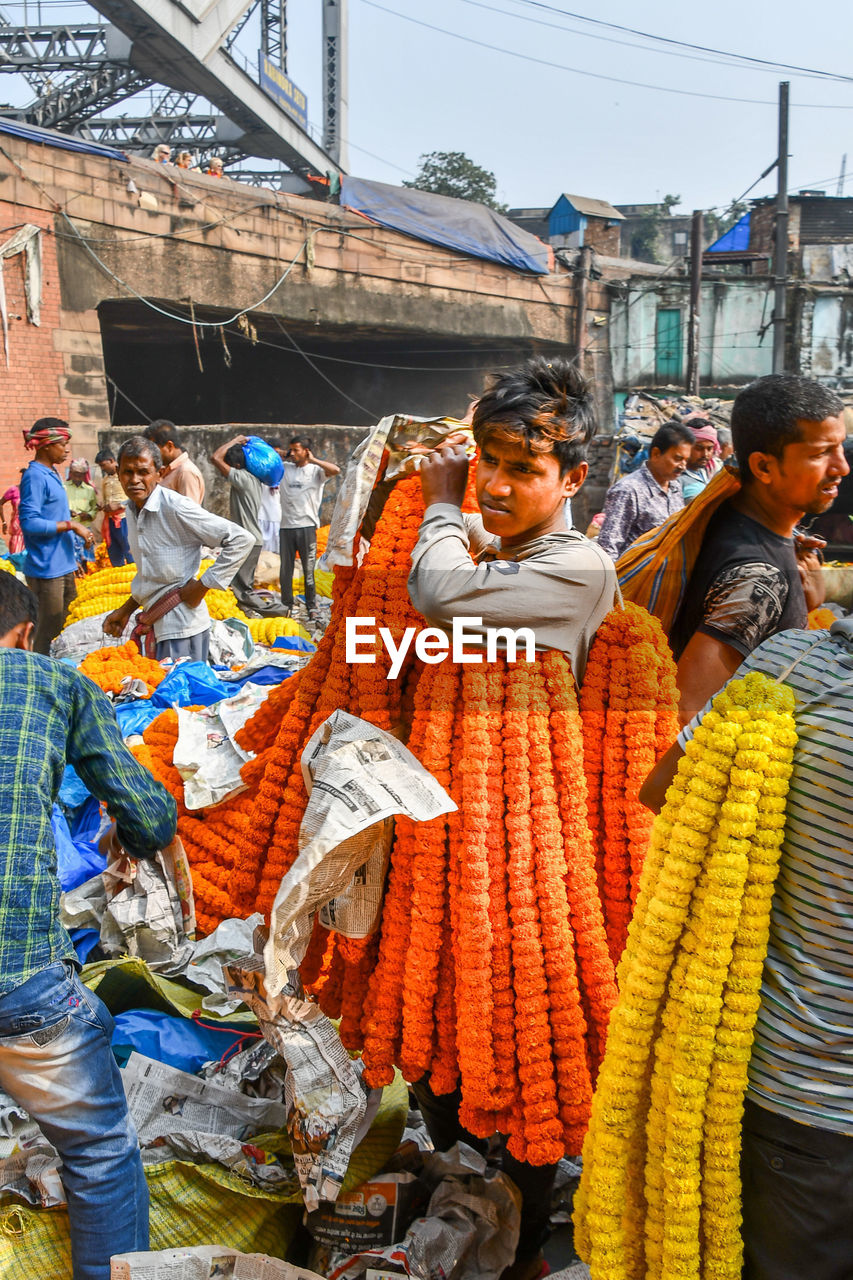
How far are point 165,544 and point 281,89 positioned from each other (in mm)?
25094

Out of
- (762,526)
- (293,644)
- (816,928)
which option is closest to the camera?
(816,928)

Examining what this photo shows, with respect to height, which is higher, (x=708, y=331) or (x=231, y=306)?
(x=708, y=331)

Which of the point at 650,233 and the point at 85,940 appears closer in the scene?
the point at 85,940

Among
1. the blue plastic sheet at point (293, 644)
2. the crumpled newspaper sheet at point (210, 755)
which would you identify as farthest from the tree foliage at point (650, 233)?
the crumpled newspaper sheet at point (210, 755)

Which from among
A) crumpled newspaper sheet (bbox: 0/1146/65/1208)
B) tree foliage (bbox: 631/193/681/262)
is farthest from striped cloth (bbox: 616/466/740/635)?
tree foliage (bbox: 631/193/681/262)

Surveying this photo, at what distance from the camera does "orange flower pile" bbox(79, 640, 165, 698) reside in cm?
477

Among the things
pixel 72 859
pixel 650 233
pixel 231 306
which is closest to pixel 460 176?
pixel 650 233

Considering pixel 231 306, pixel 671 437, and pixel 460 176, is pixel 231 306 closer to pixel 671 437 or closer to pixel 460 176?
pixel 671 437

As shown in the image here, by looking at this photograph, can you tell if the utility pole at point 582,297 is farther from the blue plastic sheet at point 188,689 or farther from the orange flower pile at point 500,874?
the orange flower pile at point 500,874

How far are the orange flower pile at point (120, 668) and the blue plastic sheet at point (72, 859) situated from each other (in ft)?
5.52

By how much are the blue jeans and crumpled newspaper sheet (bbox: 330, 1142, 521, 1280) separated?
1.44 feet

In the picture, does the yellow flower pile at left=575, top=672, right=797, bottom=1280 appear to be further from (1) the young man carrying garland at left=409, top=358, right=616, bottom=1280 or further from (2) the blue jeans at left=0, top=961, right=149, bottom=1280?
(2) the blue jeans at left=0, top=961, right=149, bottom=1280

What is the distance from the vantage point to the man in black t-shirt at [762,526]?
218 cm

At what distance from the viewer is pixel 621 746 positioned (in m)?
1.69
